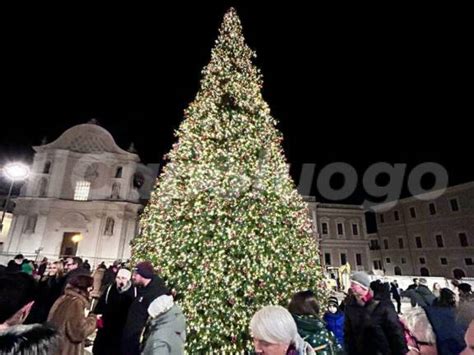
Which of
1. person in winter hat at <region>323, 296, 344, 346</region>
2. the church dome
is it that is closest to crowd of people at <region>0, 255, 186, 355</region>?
person in winter hat at <region>323, 296, 344, 346</region>

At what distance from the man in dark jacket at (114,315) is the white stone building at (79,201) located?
2305 cm

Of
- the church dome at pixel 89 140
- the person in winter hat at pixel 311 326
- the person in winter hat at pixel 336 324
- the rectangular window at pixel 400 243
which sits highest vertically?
the church dome at pixel 89 140

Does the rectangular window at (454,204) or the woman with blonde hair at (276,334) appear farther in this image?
the rectangular window at (454,204)

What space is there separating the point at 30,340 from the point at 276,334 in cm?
133

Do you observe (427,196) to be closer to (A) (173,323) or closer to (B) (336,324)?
(B) (336,324)

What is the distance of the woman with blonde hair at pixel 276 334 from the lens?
1.72m

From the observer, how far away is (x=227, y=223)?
540cm

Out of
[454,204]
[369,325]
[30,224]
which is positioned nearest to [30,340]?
[369,325]

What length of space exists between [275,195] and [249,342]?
282cm

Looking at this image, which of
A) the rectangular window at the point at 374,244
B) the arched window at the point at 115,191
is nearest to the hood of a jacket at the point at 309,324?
the arched window at the point at 115,191

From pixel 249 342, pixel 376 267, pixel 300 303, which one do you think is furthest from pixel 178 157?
pixel 376 267

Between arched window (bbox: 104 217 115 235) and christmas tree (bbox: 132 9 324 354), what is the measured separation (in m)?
22.5

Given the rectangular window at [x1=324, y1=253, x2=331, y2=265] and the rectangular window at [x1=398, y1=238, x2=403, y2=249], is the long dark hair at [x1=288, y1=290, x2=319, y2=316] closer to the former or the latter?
the rectangular window at [x1=324, y1=253, x2=331, y2=265]

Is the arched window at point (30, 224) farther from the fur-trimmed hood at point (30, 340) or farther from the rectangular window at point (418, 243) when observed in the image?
the rectangular window at point (418, 243)
